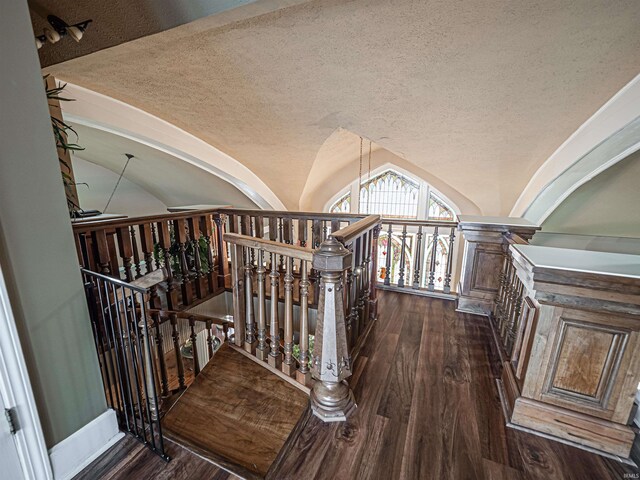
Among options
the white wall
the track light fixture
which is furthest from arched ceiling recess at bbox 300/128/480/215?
the track light fixture

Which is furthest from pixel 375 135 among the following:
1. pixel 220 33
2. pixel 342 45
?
pixel 220 33

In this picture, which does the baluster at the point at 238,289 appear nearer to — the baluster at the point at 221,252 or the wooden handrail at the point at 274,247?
the wooden handrail at the point at 274,247

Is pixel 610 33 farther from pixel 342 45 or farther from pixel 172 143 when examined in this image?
pixel 172 143

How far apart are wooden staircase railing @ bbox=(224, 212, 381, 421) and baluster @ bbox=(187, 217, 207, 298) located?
3.94 ft

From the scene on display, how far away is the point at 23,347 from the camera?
994 millimetres

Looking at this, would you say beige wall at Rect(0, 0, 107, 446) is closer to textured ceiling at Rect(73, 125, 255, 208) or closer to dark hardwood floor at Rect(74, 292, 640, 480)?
dark hardwood floor at Rect(74, 292, 640, 480)

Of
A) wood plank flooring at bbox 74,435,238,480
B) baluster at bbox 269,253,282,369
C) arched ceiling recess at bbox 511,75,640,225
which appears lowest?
wood plank flooring at bbox 74,435,238,480

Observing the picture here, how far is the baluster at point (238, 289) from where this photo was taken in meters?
1.87

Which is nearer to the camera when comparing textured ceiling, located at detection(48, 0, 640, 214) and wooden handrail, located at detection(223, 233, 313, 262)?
wooden handrail, located at detection(223, 233, 313, 262)

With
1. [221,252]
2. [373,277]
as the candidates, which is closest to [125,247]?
[221,252]

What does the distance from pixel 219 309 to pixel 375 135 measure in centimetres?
310

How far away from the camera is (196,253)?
9.78 feet

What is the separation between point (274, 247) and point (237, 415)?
1.02m

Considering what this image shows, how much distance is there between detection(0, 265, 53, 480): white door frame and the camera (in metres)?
0.92
